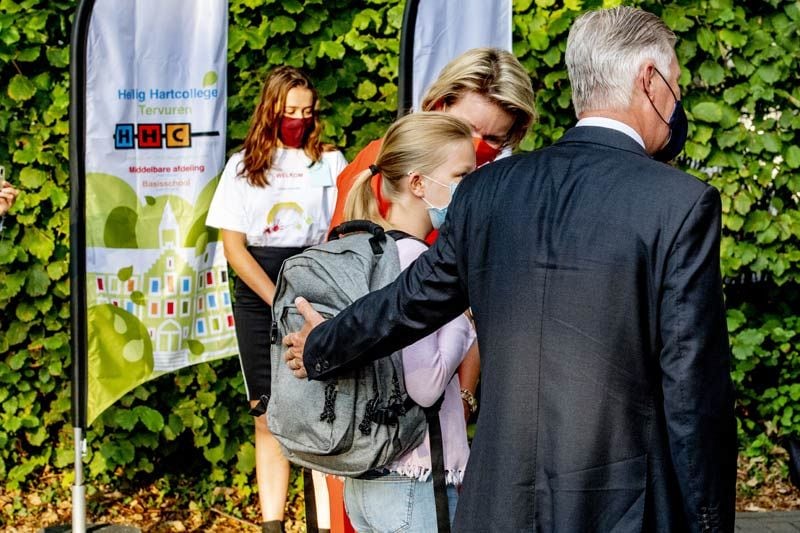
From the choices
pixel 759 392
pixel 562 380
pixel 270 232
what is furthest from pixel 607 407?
pixel 759 392

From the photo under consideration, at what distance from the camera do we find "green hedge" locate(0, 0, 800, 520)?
511cm

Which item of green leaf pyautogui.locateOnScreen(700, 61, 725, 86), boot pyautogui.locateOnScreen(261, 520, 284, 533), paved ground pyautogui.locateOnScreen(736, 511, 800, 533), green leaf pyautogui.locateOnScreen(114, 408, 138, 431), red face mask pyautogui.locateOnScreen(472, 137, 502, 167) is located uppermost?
green leaf pyautogui.locateOnScreen(700, 61, 725, 86)

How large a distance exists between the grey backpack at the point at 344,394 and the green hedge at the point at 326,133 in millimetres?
2745

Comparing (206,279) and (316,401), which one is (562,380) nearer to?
(316,401)

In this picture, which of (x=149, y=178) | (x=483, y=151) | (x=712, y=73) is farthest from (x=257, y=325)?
(x=712, y=73)

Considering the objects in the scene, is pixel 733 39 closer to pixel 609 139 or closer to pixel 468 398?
pixel 468 398

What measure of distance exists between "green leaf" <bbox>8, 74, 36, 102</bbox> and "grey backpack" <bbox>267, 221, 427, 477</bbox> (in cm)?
280

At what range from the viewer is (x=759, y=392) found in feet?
19.8

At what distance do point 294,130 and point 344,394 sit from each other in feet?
7.64

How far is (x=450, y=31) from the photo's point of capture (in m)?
4.56

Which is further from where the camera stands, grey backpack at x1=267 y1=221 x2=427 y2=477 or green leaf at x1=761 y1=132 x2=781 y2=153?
green leaf at x1=761 y1=132 x2=781 y2=153

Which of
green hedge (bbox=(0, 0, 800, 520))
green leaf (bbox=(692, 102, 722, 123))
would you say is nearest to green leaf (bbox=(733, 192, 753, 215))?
green hedge (bbox=(0, 0, 800, 520))

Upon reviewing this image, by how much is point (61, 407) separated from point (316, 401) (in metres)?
3.17

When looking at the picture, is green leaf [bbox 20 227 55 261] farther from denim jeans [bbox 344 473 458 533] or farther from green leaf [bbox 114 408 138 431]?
denim jeans [bbox 344 473 458 533]
